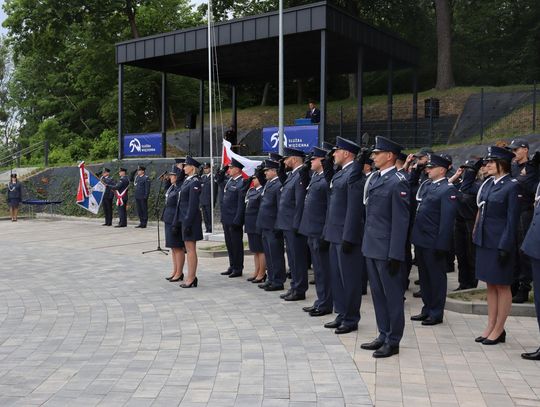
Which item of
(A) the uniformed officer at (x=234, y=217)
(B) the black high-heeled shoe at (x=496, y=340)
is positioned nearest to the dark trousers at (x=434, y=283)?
(B) the black high-heeled shoe at (x=496, y=340)

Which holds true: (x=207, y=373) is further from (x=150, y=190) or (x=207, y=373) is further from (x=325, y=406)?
(x=150, y=190)

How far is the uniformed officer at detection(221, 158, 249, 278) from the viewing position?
383 inches

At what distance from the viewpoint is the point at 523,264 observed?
7523mm

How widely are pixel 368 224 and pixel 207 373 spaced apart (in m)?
2.07

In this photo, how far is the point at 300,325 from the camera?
6738 mm

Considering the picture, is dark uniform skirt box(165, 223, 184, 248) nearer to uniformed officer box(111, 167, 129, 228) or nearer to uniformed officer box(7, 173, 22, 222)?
uniformed officer box(111, 167, 129, 228)

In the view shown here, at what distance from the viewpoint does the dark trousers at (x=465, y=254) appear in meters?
8.62

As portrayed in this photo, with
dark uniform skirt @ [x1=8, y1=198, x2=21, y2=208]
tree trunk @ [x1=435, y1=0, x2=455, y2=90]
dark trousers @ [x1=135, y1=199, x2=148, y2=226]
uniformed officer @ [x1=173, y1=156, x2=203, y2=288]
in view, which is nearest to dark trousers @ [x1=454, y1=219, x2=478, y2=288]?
uniformed officer @ [x1=173, y1=156, x2=203, y2=288]

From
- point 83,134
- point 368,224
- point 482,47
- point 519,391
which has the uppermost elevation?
point 482,47

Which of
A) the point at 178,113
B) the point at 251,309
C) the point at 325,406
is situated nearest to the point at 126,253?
the point at 251,309

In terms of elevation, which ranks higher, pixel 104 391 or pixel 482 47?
pixel 482 47

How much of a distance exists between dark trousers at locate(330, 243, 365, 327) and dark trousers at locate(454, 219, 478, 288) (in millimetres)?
2770

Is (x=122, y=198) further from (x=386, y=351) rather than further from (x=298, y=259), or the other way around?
(x=386, y=351)

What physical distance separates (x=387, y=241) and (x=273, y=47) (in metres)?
16.0
